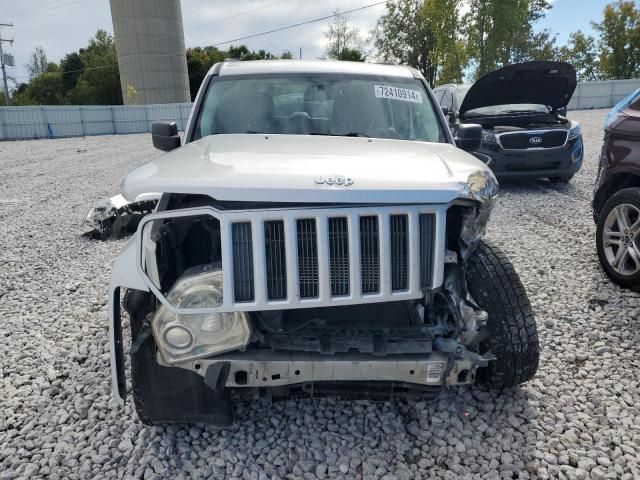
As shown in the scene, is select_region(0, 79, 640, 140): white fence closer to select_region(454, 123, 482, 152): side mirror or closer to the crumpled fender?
select_region(454, 123, 482, 152): side mirror

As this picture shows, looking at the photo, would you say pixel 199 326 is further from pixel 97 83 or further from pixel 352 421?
pixel 97 83

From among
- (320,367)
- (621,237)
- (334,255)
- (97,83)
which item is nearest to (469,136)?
(621,237)

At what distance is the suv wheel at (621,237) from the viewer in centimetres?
392

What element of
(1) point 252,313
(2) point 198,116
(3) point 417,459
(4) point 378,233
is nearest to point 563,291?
(3) point 417,459

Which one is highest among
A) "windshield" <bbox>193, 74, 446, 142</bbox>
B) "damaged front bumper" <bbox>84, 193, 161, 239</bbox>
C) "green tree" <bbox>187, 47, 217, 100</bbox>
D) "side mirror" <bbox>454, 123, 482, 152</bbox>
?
"green tree" <bbox>187, 47, 217, 100</bbox>

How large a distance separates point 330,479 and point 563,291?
2.97m

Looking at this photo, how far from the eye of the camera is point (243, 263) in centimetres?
200

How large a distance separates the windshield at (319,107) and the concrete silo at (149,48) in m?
46.4

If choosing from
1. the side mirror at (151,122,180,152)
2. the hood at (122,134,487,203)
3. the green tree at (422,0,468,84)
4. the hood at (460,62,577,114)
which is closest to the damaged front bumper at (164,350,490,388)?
the hood at (122,134,487,203)

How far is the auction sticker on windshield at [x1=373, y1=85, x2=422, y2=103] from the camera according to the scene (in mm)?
3699

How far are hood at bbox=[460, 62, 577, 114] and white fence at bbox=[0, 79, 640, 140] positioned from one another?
2043cm

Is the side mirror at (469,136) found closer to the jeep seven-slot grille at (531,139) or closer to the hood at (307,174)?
the hood at (307,174)

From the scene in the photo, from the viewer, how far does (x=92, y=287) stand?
4.53 metres

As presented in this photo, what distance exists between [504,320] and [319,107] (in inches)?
82.3
